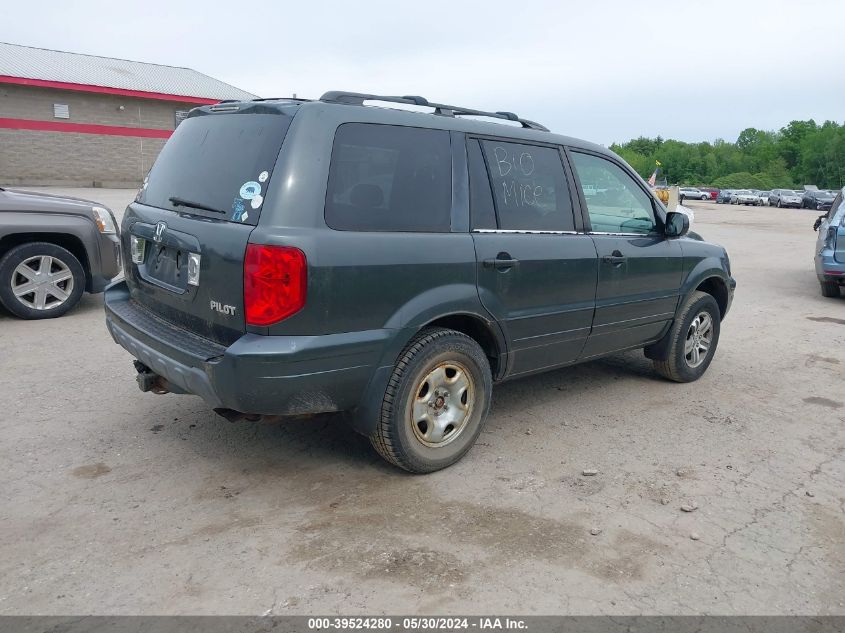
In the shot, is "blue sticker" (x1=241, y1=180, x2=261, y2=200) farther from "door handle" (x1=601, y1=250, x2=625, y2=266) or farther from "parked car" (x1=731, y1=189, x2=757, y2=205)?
"parked car" (x1=731, y1=189, x2=757, y2=205)

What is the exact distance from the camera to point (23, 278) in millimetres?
6973

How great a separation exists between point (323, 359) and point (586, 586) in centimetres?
148

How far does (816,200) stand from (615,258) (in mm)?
50745

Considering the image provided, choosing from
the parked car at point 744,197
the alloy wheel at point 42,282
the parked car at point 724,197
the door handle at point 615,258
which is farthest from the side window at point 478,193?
the parked car at point 724,197

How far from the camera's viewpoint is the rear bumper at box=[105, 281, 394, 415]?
3150 millimetres

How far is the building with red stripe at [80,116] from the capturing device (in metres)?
29.7

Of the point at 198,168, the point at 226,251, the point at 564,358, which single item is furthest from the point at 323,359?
the point at 564,358

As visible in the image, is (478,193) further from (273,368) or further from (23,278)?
(23,278)

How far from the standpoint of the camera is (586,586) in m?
2.84

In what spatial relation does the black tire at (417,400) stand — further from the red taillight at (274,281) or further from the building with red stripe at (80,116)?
the building with red stripe at (80,116)

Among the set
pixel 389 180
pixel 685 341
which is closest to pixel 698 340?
pixel 685 341

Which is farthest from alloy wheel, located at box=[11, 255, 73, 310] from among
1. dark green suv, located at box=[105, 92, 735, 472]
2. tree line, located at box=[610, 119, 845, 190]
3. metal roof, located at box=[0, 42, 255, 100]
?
tree line, located at box=[610, 119, 845, 190]

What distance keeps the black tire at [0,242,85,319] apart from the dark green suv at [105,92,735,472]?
3.21 m
